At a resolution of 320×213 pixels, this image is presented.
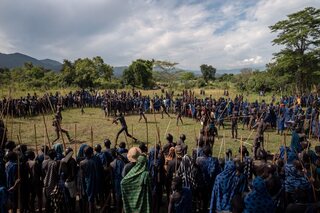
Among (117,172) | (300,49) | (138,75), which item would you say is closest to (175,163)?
(117,172)

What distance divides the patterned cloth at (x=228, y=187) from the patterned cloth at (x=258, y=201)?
0.67 meters

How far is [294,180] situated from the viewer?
498 centimetres

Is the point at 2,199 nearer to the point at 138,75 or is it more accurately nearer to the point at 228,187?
the point at 228,187

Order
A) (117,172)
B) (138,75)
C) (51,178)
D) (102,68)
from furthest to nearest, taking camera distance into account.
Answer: (102,68) → (138,75) → (117,172) → (51,178)

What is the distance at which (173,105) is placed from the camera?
936 inches

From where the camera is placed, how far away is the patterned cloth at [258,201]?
3877mm

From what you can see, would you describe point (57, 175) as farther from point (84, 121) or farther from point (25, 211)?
point (84, 121)

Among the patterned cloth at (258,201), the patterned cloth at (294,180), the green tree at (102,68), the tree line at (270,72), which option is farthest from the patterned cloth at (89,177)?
the green tree at (102,68)

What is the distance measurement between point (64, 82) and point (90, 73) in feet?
14.0

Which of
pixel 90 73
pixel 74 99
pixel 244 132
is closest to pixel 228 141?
pixel 244 132

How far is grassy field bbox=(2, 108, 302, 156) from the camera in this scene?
45.1 feet

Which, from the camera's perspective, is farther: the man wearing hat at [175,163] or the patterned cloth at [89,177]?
the man wearing hat at [175,163]

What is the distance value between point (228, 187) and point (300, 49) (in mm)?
33112

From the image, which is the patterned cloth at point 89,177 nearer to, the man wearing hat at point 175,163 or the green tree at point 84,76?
the man wearing hat at point 175,163
